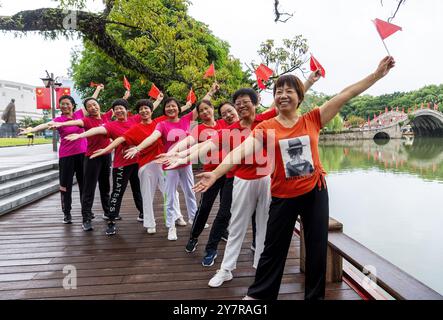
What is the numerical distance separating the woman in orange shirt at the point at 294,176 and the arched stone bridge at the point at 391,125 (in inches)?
1355

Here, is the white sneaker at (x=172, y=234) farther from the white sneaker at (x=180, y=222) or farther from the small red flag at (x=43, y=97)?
the small red flag at (x=43, y=97)

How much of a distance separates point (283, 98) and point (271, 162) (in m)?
0.50

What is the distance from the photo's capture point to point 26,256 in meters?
2.86

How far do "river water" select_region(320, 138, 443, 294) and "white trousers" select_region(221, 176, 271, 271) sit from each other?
179 inches

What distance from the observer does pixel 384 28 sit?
1891 millimetres

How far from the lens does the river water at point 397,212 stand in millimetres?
6085

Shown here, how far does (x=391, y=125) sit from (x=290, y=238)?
4150 centimetres

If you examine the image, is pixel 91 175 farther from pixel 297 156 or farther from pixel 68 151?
pixel 297 156

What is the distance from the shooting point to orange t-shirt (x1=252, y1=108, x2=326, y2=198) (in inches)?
66.4

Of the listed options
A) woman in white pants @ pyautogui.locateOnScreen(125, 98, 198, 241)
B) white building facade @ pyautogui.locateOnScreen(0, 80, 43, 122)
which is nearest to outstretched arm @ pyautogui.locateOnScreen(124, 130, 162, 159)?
woman in white pants @ pyautogui.locateOnScreen(125, 98, 198, 241)

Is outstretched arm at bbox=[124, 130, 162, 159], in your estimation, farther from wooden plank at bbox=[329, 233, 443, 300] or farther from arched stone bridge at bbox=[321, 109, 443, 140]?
arched stone bridge at bbox=[321, 109, 443, 140]

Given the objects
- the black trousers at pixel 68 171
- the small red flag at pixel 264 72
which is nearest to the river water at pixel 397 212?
the small red flag at pixel 264 72
